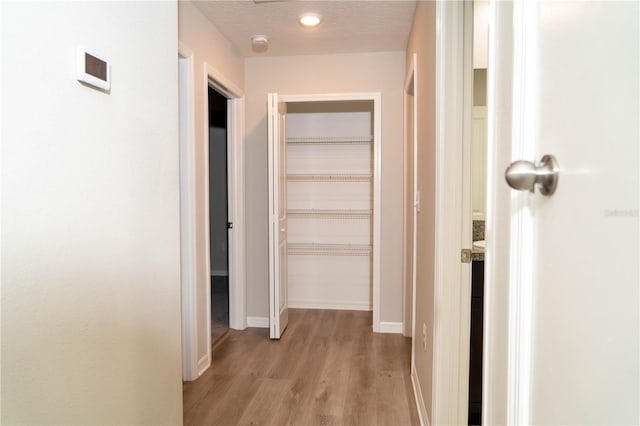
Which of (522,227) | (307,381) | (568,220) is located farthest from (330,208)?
(568,220)

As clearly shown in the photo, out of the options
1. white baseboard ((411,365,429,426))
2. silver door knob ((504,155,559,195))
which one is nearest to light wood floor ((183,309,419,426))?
white baseboard ((411,365,429,426))

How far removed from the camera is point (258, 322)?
3.88m

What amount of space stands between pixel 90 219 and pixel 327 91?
2952mm

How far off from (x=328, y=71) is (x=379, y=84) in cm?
50

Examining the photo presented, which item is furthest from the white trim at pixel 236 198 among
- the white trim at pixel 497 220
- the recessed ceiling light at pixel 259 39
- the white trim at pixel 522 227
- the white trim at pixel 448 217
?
the white trim at pixel 522 227

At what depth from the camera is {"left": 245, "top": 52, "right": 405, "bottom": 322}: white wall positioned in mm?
3689

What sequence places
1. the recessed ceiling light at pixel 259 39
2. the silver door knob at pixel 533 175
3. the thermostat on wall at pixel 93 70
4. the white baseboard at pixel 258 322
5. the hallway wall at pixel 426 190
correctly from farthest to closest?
1. the white baseboard at pixel 258 322
2. the recessed ceiling light at pixel 259 39
3. the hallway wall at pixel 426 190
4. the thermostat on wall at pixel 93 70
5. the silver door knob at pixel 533 175

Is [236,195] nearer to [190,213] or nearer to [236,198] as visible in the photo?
[236,198]

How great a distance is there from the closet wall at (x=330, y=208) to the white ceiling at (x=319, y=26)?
3.07ft

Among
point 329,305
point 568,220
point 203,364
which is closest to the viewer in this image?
point 568,220

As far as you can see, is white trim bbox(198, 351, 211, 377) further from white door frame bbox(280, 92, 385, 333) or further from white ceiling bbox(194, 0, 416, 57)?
white ceiling bbox(194, 0, 416, 57)

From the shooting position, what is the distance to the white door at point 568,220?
16.4 inches

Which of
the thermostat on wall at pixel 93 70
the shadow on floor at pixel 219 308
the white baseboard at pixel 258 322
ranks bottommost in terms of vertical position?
the shadow on floor at pixel 219 308

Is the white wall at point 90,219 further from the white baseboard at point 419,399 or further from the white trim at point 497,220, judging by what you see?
the white baseboard at point 419,399
